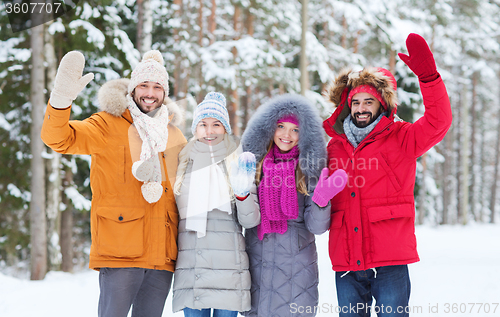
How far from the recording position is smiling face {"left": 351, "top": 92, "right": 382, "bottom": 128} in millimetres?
2834

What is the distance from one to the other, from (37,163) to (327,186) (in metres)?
6.71

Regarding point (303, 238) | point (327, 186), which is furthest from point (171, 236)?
point (327, 186)

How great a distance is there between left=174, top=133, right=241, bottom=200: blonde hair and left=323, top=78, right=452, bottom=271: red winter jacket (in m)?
0.86

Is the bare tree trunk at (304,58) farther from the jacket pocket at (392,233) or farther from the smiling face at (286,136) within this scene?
the jacket pocket at (392,233)

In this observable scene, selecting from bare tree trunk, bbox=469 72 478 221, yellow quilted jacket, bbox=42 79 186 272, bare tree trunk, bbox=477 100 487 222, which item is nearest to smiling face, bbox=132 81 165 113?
yellow quilted jacket, bbox=42 79 186 272

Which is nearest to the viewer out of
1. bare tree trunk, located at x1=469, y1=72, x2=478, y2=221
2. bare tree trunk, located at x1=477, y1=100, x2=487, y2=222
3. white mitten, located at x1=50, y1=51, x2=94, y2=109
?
white mitten, located at x1=50, y1=51, x2=94, y2=109

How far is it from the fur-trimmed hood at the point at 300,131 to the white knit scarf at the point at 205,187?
0.88 ft

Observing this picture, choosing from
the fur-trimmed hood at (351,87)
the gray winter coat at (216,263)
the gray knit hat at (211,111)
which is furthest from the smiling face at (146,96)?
the fur-trimmed hood at (351,87)

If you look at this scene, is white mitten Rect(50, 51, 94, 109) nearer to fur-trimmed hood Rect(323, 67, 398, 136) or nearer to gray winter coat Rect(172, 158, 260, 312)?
gray winter coat Rect(172, 158, 260, 312)

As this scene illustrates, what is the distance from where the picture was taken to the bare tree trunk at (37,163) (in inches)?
283

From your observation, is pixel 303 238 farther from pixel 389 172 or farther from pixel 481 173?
pixel 481 173

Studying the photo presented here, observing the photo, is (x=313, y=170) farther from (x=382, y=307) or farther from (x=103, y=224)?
(x=103, y=224)

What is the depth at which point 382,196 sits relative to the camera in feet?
8.79

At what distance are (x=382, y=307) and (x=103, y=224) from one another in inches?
80.9
